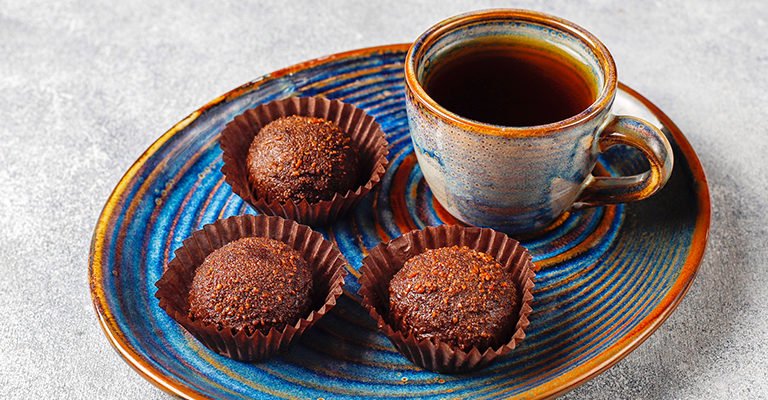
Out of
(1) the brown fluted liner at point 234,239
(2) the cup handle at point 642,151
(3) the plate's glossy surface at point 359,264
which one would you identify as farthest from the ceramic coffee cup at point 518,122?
(1) the brown fluted liner at point 234,239

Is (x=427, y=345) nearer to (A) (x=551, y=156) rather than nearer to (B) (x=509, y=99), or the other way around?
(A) (x=551, y=156)

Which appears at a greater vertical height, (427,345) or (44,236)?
(427,345)

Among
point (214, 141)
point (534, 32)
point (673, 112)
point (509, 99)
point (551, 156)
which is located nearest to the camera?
point (551, 156)

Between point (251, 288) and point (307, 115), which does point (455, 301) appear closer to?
point (251, 288)

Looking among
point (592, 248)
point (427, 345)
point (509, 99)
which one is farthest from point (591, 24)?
point (427, 345)

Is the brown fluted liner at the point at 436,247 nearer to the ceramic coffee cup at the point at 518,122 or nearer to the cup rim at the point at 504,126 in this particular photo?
the ceramic coffee cup at the point at 518,122

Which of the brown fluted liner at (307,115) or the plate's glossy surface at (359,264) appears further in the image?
the brown fluted liner at (307,115)
